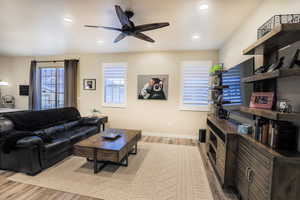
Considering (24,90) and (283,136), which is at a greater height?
(24,90)

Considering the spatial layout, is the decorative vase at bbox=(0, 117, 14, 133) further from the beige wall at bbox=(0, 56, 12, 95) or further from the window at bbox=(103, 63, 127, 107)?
the beige wall at bbox=(0, 56, 12, 95)

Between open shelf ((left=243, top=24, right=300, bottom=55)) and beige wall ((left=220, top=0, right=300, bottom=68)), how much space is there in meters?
0.36

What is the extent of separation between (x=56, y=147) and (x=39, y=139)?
1.21 ft

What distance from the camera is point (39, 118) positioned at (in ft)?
11.3

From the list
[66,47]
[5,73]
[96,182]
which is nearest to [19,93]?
[5,73]

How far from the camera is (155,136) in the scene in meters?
5.05

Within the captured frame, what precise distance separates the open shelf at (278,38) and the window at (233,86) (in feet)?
2.64

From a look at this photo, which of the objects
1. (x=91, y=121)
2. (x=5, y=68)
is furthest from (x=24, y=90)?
(x=91, y=121)

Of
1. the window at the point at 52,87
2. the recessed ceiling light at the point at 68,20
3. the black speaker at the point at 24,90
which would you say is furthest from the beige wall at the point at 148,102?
the recessed ceiling light at the point at 68,20

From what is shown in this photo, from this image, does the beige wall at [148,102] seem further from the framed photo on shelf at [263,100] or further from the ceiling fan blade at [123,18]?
the framed photo on shelf at [263,100]

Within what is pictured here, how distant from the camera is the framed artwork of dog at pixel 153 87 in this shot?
197 inches

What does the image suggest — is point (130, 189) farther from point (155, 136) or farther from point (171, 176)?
point (155, 136)

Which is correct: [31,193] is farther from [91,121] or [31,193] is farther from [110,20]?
[110,20]

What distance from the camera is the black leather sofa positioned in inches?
99.3
